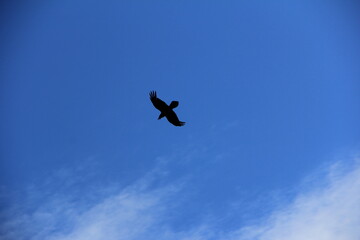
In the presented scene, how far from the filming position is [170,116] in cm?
1833

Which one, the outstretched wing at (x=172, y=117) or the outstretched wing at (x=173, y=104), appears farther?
the outstretched wing at (x=172, y=117)

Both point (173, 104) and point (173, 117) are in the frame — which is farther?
point (173, 117)

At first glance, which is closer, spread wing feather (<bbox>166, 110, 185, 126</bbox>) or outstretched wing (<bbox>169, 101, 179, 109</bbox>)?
outstretched wing (<bbox>169, 101, 179, 109</bbox>)

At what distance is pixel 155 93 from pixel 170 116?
3.81 feet

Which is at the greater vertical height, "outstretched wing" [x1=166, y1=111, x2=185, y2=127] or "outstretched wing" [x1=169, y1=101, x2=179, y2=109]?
"outstretched wing" [x1=169, y1=101, x2=179, y2=109]

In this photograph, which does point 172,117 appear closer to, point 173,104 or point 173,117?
point 173,117

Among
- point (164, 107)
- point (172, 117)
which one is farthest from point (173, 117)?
point (164, 107)

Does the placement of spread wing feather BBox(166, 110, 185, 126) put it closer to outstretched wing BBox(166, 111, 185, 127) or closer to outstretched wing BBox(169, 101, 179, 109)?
outstretched wing BBox(166, 111, 185, 127)

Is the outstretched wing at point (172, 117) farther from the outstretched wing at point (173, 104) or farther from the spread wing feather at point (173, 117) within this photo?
the outstretched wing at point (173, 104)

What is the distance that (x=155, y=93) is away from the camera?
18.3 m

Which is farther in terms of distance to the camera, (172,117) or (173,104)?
(172,117)

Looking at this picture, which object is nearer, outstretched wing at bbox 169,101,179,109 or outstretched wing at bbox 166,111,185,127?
outstretched wing at bbox 169,101,179,109

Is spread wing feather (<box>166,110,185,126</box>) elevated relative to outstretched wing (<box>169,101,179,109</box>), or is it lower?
lower

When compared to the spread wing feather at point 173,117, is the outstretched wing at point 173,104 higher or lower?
higher
